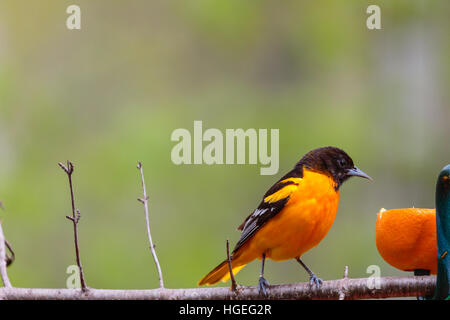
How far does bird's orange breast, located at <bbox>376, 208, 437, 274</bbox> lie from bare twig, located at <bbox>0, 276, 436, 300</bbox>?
49mm

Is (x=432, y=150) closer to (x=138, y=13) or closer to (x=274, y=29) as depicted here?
(x=274, y=29)

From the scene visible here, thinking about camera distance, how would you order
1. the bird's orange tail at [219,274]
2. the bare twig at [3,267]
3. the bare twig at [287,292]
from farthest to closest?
the bird's orange tail at [219,274]
the bare twig at [3,267]
the bare twig at [287,292]

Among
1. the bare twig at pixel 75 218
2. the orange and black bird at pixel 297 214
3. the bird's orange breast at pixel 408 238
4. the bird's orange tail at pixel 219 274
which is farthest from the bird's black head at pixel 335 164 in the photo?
the bare twig at pixel 75 218

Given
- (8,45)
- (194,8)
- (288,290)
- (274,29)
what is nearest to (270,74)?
(274,29)

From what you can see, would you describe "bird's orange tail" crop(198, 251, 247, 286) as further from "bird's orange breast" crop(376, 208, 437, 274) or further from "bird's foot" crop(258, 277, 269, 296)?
"bird's orange breast" crop(376, 208, 437, 274)

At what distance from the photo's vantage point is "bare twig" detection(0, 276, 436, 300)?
1538 millimetres

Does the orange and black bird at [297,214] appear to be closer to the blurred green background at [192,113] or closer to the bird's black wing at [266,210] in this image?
the bird's black wing at [266,210]

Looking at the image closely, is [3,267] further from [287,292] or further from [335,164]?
[335,164]

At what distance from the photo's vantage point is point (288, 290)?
163 cm

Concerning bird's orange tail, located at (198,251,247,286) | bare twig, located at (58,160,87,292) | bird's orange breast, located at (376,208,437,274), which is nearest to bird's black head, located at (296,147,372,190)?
bird's orange breast, located at (376,208,437,274)

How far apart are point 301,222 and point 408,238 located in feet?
1.21

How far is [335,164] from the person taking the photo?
5.94 ft

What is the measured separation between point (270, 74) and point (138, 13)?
90cm

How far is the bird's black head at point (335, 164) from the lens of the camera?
1.81m
